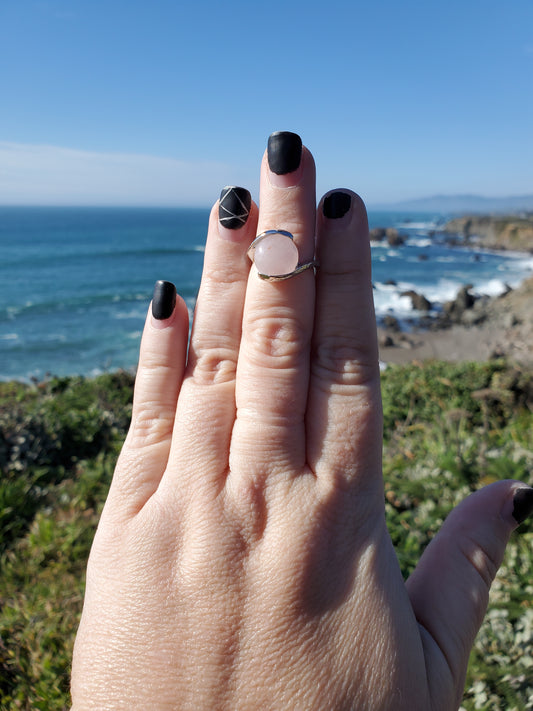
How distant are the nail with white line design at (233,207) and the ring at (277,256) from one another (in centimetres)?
16

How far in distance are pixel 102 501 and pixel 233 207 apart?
3.22 metres

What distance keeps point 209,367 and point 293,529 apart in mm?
637

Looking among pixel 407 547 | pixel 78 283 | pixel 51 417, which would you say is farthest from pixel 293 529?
pixel 78 283

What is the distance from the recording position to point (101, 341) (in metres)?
27.3

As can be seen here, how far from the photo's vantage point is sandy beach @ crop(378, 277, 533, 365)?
20734mm

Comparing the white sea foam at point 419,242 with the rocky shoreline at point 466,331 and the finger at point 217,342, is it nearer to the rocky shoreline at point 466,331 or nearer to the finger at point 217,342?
the rocky shoreline at point 466,331

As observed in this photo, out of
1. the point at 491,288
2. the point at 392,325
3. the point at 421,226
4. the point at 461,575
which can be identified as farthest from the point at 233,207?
the point at 421,226

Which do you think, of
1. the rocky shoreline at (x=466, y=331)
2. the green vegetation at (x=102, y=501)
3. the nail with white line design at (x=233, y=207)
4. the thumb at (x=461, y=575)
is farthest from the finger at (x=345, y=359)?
the rocky shoreline at (x=466, y=331)

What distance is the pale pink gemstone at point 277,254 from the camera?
4.84 ft

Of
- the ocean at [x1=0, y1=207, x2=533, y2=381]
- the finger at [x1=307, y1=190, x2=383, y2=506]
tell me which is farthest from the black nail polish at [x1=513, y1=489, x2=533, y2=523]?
the ocean at [x1=0, y1=207, x2=533, y2=381]

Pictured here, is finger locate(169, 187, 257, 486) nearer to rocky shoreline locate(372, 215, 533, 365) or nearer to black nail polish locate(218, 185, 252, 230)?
black nail polish locate(218, 185, 252, 230)

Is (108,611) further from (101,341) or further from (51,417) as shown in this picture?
(101,341)

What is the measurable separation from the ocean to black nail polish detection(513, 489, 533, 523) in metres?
8.78

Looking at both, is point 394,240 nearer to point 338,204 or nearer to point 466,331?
point 466,331
